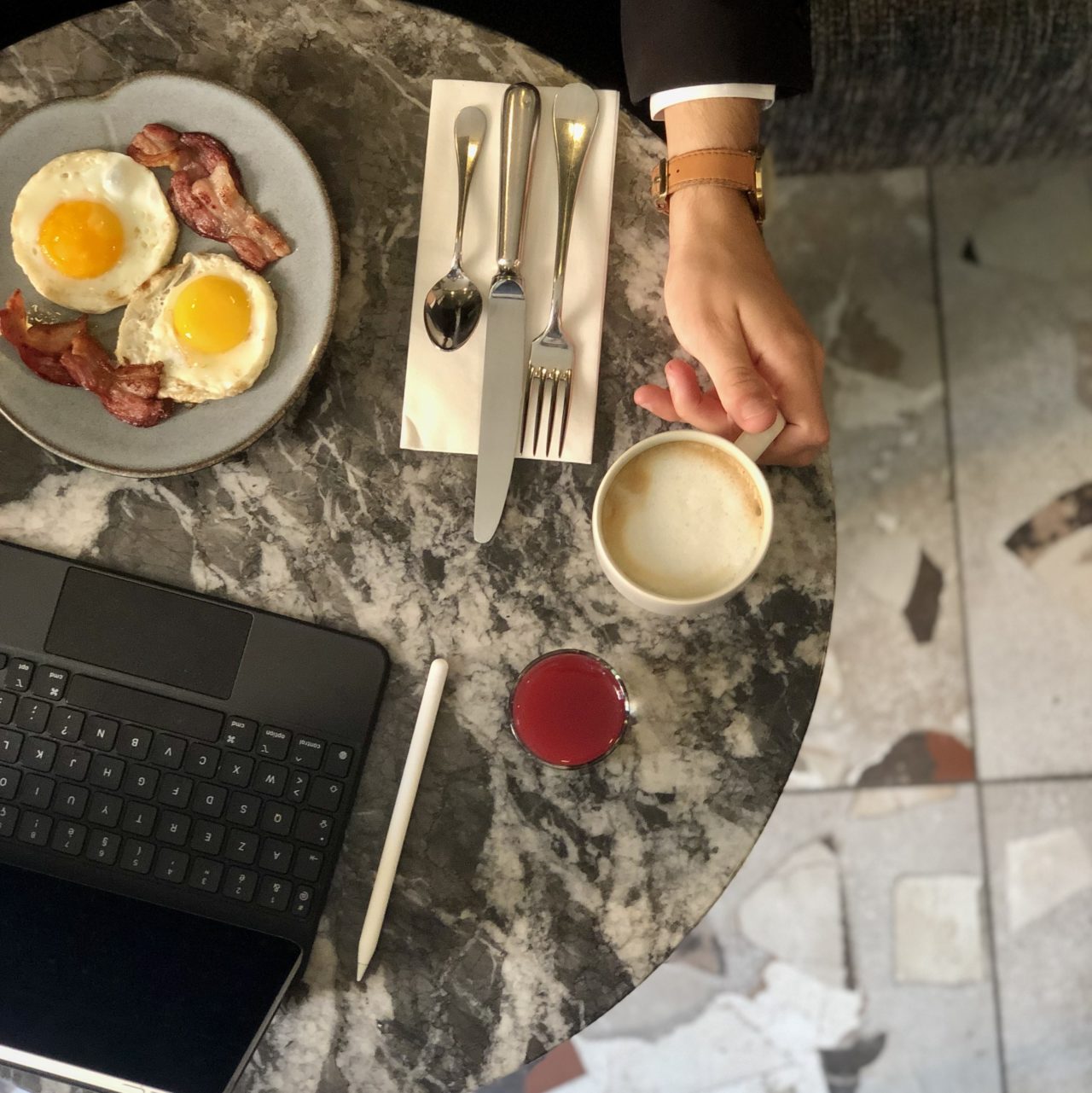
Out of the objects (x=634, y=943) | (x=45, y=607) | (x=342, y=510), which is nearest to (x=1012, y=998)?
(x=634, y=943)

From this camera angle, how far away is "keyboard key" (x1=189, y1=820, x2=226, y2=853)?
771 mm

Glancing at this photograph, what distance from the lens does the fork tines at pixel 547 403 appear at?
80 centimetres

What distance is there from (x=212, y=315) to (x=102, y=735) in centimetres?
37

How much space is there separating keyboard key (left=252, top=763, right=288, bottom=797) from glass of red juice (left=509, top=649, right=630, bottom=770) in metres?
0.20

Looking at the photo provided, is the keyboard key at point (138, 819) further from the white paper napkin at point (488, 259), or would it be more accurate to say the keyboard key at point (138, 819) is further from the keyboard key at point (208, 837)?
the white paper napkin at point (488, 259)

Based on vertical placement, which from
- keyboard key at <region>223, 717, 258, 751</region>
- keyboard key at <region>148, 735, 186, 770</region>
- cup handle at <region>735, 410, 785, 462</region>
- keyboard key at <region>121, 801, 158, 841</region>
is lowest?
keyboard key at <region>121, 801, 158, 841</region>

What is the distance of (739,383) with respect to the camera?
2.52ft

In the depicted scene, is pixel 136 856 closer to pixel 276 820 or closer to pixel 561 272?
pixel 276 820

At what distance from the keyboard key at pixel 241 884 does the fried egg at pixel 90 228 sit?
0.50 metres

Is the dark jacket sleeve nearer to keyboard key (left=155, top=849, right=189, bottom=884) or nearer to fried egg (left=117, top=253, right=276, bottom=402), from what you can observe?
fried egg (left=117, top=253, right=276, bottom=402)

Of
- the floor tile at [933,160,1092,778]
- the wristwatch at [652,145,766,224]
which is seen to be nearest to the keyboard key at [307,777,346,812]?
the wristwatch at [652,145,766,224]

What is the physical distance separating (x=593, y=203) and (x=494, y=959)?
0.67 meters

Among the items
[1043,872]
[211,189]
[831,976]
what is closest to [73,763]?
[211,189]

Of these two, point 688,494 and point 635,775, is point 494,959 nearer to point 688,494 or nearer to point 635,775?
point 635,775
